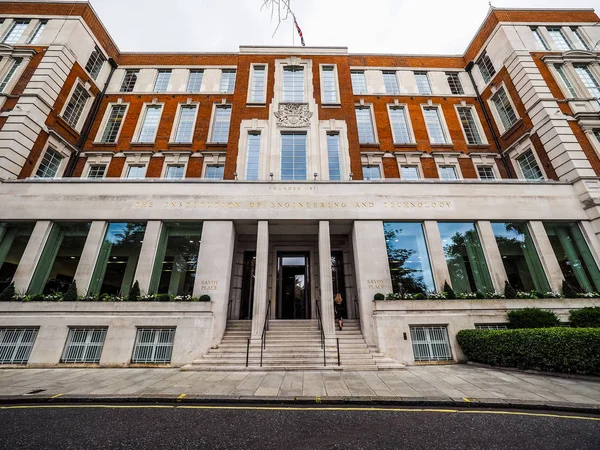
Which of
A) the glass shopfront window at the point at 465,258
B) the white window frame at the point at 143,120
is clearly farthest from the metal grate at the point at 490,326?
the white window frame at the point at 143,120

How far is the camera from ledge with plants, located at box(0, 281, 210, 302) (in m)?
11.0

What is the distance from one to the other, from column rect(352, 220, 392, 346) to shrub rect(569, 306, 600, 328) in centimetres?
738

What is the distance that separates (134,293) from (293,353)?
7.57 meters

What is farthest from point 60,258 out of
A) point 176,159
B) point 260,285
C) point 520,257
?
point 520,257

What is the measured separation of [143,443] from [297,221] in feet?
34.6

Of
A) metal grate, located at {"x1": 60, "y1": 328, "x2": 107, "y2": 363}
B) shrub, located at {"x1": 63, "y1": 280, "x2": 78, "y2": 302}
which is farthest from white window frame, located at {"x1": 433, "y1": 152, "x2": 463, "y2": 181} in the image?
shrub, located at {"x1": 63, "y1": 280, "x2": 78, "y2": 302}

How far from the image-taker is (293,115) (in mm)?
17250

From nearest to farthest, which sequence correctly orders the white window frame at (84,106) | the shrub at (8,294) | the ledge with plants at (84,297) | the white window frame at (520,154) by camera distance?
1. the shrub at (8,294)
2. the ledge with plants at (84,297)
3. the white window frame at (520,154)
4. the white window frame at (84,106)

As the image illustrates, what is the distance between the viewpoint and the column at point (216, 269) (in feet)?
38.2

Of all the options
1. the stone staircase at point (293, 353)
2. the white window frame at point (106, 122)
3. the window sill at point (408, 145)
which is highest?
the white window frame at point (106, 122)

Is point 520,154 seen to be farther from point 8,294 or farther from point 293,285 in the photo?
point 8,294

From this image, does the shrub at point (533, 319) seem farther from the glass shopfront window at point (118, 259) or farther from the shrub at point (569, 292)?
the glass shopfront window at point (118, 259)

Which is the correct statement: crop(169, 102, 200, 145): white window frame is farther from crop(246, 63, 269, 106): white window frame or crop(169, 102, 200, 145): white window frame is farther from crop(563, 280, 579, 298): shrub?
crop(563, 280, 579, 298): shrub

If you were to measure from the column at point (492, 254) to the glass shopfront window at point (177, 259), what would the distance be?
48.3ft
